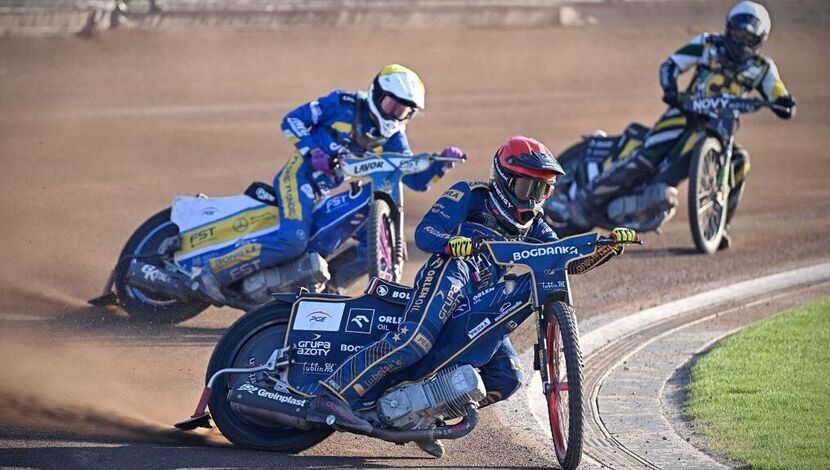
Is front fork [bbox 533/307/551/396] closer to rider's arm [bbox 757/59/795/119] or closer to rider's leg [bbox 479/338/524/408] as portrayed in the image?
rider's leg [bbox 479/338/524/408]

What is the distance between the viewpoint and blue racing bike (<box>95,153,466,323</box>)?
39.2 ft

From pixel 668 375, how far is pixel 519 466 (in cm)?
275

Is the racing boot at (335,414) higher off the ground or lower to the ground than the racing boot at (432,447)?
higher

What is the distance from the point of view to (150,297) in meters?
12.4

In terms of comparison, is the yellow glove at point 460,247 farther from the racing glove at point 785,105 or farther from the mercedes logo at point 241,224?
the racing glove at point 785,105

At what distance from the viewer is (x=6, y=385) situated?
9.49 meters

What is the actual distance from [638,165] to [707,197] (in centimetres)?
85

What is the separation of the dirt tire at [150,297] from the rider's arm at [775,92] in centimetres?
659

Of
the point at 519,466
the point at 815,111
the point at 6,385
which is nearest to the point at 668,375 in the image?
the point at 519,466

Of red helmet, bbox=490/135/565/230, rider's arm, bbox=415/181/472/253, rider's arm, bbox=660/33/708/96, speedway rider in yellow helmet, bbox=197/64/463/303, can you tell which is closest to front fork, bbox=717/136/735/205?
rider's arm, bbox=660/33/708/96

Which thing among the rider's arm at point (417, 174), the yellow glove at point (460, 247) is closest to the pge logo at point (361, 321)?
the yellow glove at point (460, 247)

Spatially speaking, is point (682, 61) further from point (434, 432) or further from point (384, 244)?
point (434, 432)

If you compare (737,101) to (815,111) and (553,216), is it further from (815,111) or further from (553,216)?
(815,111)

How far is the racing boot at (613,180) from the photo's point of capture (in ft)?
51.1
